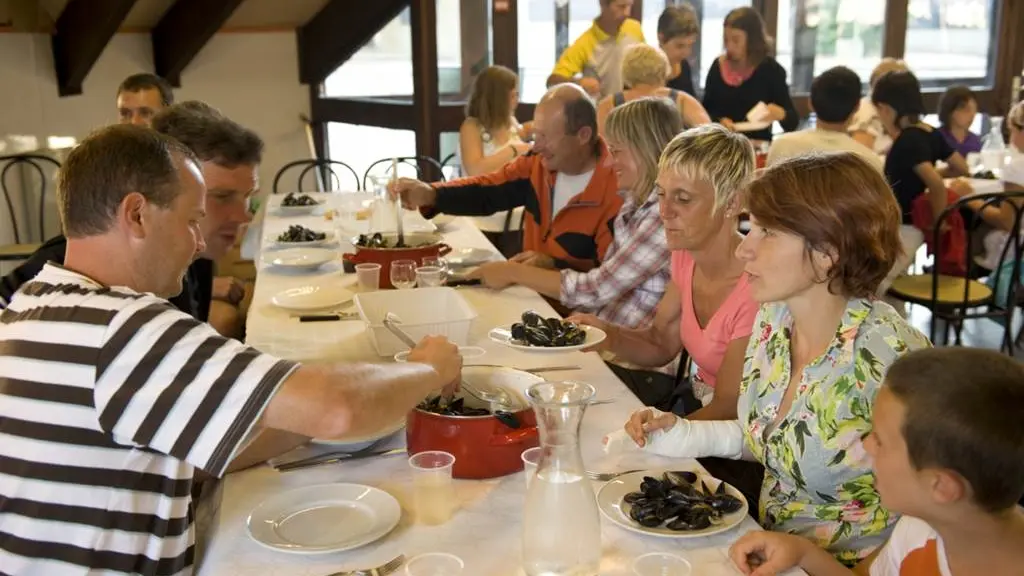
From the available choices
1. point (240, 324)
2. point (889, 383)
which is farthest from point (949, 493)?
point (240, 324)

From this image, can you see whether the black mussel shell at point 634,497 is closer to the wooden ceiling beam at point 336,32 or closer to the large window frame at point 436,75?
the large window frame at point 436,75

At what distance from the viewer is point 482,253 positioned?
10.1ft

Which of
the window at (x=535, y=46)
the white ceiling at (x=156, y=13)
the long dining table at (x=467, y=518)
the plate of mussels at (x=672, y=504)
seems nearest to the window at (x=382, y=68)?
the white ceiling at (x=156, y=13)

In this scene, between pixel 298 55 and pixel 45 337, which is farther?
pixel 298 55

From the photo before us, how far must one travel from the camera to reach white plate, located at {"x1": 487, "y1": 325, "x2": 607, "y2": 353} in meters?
1.98

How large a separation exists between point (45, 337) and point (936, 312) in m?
3.43

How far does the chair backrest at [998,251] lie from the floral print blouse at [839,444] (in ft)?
7.30

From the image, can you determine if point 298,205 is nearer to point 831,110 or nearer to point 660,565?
point 831,110

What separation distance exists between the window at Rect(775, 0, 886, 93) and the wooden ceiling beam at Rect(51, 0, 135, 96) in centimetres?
398

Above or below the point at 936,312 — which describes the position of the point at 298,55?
above

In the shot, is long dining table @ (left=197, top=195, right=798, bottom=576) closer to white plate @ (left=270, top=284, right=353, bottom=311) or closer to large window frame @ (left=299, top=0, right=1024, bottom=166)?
white plate @ (left=270, top=284, right=353, bottom=311)

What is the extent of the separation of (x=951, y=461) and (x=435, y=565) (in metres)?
0.64

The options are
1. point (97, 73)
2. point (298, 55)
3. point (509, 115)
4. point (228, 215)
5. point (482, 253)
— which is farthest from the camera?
point (298, 55)

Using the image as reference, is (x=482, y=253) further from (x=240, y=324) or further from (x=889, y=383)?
(x=889, y=383)
